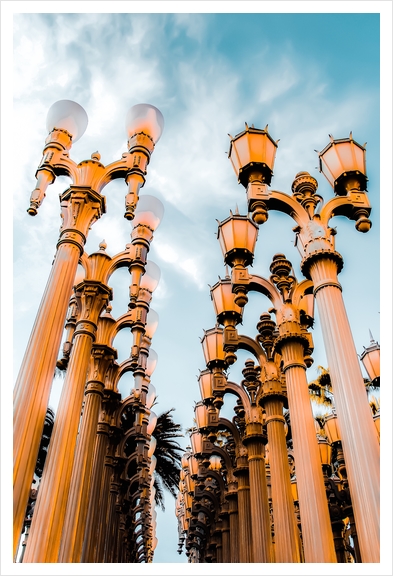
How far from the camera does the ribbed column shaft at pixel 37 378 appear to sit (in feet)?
15.7

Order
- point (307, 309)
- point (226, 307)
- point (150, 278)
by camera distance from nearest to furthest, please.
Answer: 1. point (226, 307)
2. point (307, 309)
3. point (150, 278)

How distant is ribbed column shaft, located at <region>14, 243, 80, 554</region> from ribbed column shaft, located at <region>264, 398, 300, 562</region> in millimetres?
4455

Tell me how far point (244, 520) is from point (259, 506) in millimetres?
2542

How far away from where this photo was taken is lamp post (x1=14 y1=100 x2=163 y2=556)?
16.3ft

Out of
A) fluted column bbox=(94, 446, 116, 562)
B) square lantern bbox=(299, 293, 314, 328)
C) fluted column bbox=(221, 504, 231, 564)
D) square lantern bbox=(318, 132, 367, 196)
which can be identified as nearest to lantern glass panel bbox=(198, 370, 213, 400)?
fluted column bbox=(94, 446, 116, 562)

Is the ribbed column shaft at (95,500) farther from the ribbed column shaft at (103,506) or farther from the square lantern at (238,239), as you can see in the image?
the square lantern at (238,239)

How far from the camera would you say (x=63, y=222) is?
291 inches

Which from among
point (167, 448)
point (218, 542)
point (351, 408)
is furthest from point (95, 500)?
point (167, 448)

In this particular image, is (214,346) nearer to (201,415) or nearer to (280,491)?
(280,491)

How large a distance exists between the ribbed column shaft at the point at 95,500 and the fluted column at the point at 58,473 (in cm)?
373

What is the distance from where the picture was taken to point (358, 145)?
22.1ft

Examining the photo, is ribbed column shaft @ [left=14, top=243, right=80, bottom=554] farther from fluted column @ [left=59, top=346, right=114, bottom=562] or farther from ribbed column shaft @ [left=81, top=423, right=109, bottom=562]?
ribbed column shaft @ [left=81, top=423, right=109, bottom=562]
